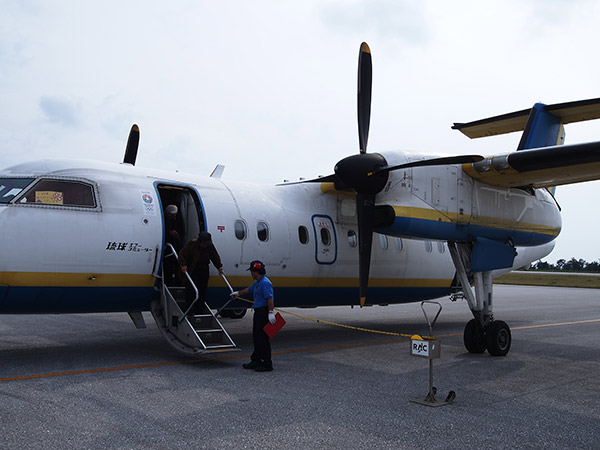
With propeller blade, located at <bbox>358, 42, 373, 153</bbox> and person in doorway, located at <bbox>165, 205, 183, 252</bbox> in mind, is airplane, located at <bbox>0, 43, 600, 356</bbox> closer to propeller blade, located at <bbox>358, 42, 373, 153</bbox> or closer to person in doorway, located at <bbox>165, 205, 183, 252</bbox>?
propeller blade, located at <bbox>358, 42, 373, 153</bbox>

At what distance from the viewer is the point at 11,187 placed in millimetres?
8852

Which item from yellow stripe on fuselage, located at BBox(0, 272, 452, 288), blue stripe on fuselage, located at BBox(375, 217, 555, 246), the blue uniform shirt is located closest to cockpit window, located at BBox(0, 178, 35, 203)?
yellow stripe on fuselage, located at BBox(0, 272, 452, 288)

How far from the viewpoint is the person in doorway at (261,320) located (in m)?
8.88

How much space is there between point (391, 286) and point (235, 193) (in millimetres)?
4739

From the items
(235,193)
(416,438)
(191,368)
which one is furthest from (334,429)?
(235,193)

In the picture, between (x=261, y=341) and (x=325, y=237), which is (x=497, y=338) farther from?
(x=261, y=341)

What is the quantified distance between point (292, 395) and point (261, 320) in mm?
2057

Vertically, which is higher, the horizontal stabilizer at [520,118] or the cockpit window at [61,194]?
the horizontal stabilizer at [520,118]

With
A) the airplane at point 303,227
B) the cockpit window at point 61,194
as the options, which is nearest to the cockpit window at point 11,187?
the airplane at point 303,227

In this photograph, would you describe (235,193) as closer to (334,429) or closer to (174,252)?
(174,252)

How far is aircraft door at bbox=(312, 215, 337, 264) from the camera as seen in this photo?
12352 mm

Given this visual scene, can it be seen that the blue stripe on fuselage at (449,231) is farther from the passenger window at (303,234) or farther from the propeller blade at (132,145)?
the propeller blade at (132,145)

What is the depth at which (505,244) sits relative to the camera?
12383 millimetres

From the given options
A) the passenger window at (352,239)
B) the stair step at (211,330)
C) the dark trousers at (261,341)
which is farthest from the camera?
the passenger window at (352,239)
